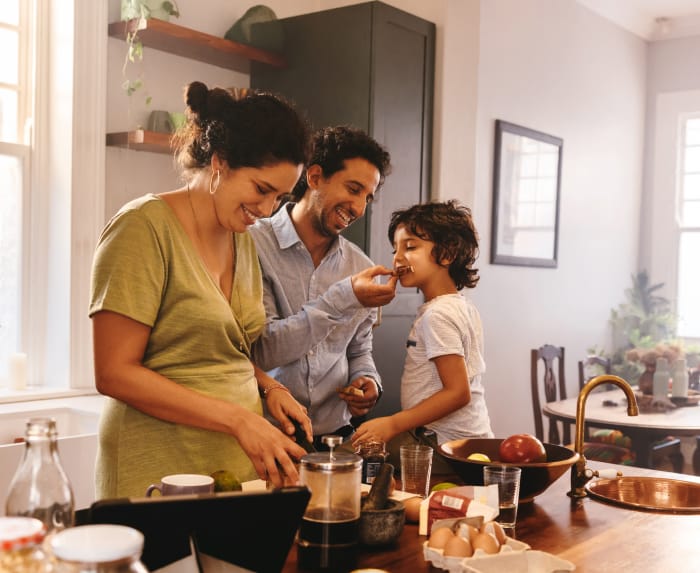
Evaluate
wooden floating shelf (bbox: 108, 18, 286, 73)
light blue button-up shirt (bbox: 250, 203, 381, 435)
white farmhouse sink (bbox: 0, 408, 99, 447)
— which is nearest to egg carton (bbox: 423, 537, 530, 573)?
light blue button-up shirt (bbox: 250, 203, 381, 435)

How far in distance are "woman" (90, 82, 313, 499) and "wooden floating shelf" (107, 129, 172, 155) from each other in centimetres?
147

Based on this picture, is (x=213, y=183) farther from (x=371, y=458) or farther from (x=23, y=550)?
(x=23, y=550)

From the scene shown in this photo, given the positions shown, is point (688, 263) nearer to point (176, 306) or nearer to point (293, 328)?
point (293, 328)

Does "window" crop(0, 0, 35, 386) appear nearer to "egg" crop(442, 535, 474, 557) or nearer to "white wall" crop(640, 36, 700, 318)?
"egg" crop(442, 535, 474, 557)

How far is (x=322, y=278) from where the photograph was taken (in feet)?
8.24

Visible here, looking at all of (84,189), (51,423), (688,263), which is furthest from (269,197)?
(688,263)

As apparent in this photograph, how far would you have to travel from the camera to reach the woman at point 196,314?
1.66 metres

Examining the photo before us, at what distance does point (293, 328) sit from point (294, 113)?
63 cm

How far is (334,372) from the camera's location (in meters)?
2.51

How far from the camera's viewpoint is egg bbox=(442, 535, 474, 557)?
1317 mm

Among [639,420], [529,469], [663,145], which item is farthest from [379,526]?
[663,145]

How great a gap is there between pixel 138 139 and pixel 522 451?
217cm

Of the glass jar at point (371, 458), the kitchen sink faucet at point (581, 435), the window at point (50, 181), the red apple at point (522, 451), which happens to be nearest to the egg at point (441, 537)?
the glass jar at point (371, 458)

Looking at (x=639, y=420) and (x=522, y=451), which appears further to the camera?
(x=639, y=420)
